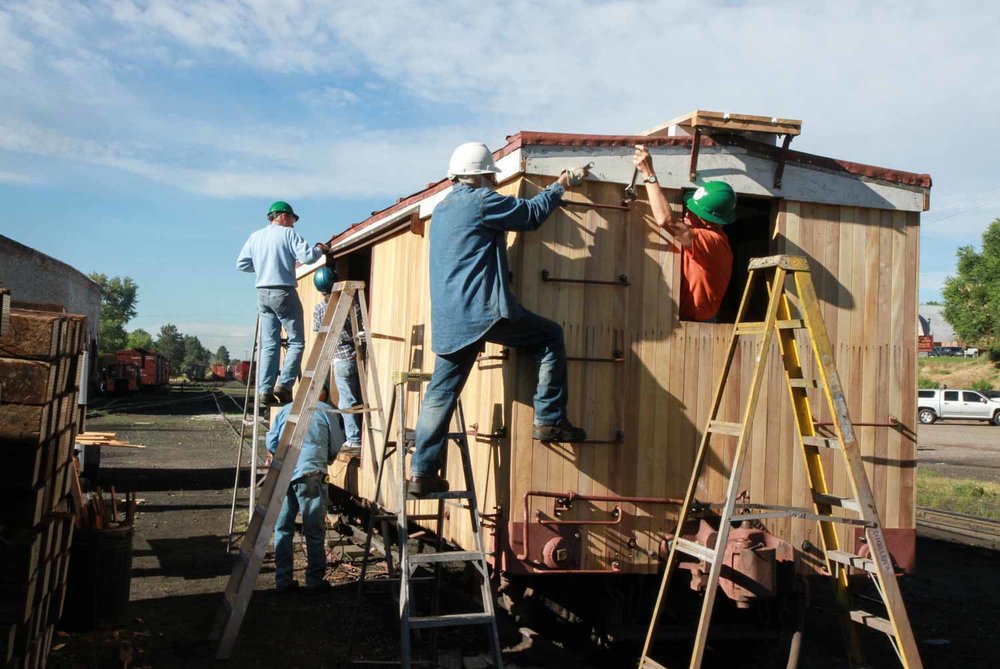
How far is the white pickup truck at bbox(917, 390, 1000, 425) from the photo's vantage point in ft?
108

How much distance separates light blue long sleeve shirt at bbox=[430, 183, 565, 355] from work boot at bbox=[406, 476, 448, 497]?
0.75 meters

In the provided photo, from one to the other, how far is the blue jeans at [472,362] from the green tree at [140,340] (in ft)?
381

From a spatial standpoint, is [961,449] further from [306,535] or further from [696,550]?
[696,550]

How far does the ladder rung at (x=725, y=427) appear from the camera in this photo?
460cm

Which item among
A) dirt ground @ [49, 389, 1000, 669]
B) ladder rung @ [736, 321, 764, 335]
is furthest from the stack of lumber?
ladder rung @ [736, 321, 764, 335]

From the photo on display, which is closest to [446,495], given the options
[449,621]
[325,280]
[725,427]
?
[449,621]

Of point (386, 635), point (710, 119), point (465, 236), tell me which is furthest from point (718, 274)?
point (386, 635)

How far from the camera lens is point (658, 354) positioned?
5.46m

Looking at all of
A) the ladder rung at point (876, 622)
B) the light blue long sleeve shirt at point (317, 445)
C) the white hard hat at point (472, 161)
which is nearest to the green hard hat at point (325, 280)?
the light blue long sleeve shirt at point (317, 445)

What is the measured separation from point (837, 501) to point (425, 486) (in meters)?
2.26

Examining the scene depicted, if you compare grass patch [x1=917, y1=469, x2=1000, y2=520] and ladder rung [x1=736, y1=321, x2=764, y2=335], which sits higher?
ladder rung [x1=736, y1=321, x2=764, y2=335]

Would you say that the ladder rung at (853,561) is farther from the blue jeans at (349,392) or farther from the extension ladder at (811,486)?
the blue jeans at (349,392)

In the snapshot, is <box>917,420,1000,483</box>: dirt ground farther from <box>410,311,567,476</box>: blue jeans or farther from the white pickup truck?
<box>410,311,567,476</box>: blue jeans

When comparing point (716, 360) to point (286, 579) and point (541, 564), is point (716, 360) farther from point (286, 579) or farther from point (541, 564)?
point (286, 579)
